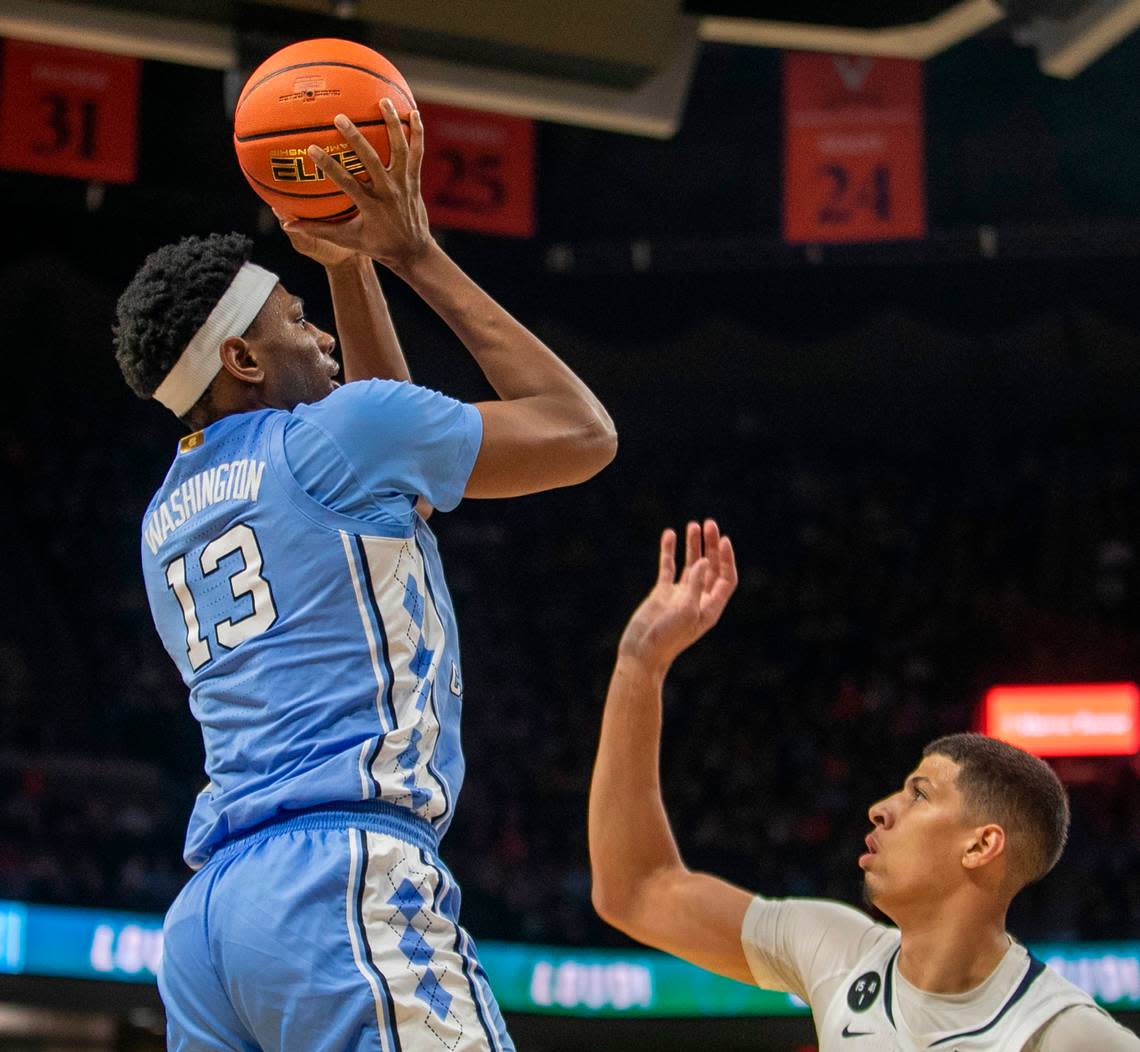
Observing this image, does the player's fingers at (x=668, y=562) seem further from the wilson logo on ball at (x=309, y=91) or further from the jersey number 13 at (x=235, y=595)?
the wilson logo on ball at (x=309, y=91)

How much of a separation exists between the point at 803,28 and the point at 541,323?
651 centimetres

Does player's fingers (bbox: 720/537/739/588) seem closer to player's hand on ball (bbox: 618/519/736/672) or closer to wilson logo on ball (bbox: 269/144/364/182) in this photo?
player's hand on ball (bbox: 618/519/736/672)

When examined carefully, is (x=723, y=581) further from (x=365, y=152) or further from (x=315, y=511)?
(x=365, y=152)

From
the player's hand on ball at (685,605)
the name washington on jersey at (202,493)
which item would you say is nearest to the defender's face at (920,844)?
the player's hand on ball at (685,605)

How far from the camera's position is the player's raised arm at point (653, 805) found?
3031mm

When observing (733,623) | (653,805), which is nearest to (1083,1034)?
(653,805)

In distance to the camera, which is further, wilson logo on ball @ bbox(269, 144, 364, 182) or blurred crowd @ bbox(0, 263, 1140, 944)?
blurred crowd @ bbox(0, 263, 1140, 944)

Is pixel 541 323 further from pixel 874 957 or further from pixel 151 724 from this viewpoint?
pixel 874 957

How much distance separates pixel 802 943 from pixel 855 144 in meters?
6.14

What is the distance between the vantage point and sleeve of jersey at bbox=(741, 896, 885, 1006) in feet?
9.91

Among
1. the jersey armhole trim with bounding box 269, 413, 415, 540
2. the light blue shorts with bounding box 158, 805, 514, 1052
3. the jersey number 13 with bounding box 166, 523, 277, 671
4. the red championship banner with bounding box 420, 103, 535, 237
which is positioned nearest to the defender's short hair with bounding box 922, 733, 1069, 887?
the light blue shorts with bounding box 158, 805, 514, 1052

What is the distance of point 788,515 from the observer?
1617cm

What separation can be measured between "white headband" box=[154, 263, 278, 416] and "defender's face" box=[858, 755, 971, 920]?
1433mm

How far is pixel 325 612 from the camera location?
7.86 ft
